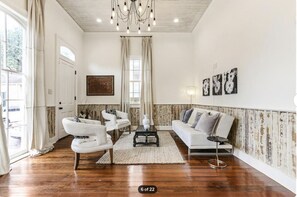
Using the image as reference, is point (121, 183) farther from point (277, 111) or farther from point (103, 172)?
point (277, 111)

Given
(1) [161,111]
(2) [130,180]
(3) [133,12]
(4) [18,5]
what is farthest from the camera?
(1) [161,111]

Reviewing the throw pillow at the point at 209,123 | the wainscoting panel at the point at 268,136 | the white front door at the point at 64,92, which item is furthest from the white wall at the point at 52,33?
the wainscoting panel at the point at 268,136

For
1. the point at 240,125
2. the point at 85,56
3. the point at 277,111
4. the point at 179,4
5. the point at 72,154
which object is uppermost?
the point at 179,4

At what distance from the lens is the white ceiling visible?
5324 millimetres

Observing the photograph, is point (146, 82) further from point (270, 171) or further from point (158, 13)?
point (270, 171)

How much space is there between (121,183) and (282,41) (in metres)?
2.99

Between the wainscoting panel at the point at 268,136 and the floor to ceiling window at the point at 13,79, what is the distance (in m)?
4.46

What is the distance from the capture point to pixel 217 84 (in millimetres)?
4910

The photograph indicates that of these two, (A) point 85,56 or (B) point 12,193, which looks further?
(A) point 85,56

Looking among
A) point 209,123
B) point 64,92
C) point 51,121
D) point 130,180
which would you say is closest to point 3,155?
point 51,121

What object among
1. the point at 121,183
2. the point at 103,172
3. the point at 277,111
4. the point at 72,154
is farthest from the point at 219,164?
the point at 72,154

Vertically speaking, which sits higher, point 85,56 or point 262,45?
point 85,56

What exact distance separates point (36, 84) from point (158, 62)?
451 cm

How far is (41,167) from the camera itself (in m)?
3.37
